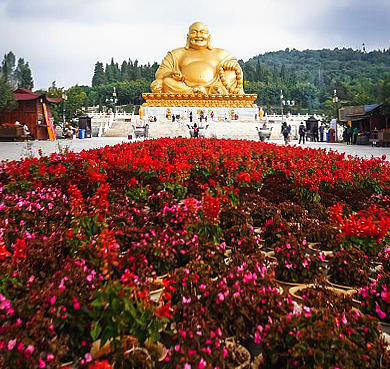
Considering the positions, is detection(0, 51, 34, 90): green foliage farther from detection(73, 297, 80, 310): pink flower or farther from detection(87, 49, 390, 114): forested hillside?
detection(73, 297, 80, 310): pink flower

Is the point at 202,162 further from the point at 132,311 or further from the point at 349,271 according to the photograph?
the point at 132,311

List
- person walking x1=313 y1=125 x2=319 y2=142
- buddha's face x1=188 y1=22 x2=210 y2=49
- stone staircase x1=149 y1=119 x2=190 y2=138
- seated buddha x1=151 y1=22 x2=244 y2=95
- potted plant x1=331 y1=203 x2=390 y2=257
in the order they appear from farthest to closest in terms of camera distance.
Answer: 1. buddha's face x1=188 y1=22 x2=210 y2=49
2. seated buddha x1=151 y1=22 x2=244 y2=95
3. person walking x1=313 y1=125 x2=319 y2=142
4. stone staircase x1=149 y1=119 x2=190 y2=138
5. potted plant x1=331 y1=203 x2=390 y2=257

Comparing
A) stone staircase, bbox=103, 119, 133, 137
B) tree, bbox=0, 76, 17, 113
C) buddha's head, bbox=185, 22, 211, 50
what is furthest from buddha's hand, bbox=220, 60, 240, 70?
tree, bbox=0, 76, 17, 113

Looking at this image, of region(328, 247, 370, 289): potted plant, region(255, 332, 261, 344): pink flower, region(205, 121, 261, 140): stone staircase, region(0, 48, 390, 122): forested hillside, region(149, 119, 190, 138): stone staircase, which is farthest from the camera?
region(0, 48, 390, 122): forested hillside

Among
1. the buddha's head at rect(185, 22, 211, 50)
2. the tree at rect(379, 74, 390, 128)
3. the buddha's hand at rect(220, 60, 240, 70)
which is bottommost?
the tree at rect(379, 74, 390, 128)

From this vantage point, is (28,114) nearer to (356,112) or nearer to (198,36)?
(198,36)

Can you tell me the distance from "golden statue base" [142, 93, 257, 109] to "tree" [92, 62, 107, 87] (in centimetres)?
5366

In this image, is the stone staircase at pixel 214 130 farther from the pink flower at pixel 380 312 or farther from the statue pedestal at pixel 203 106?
the pink flower at pixel 380 312

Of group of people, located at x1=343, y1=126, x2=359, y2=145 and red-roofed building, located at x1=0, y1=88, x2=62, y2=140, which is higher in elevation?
red-roofed building, located at x1=0, y1=88, x2=62, y2=140

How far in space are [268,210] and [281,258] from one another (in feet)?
5.14

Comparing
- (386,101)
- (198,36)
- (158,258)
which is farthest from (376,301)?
(198,36)

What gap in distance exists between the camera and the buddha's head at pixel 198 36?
32.7 meters

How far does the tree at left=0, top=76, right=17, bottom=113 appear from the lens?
23.2 metres

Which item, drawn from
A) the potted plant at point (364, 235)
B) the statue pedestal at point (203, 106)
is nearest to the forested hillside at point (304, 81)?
the statue pedestal at point (203, 106)
